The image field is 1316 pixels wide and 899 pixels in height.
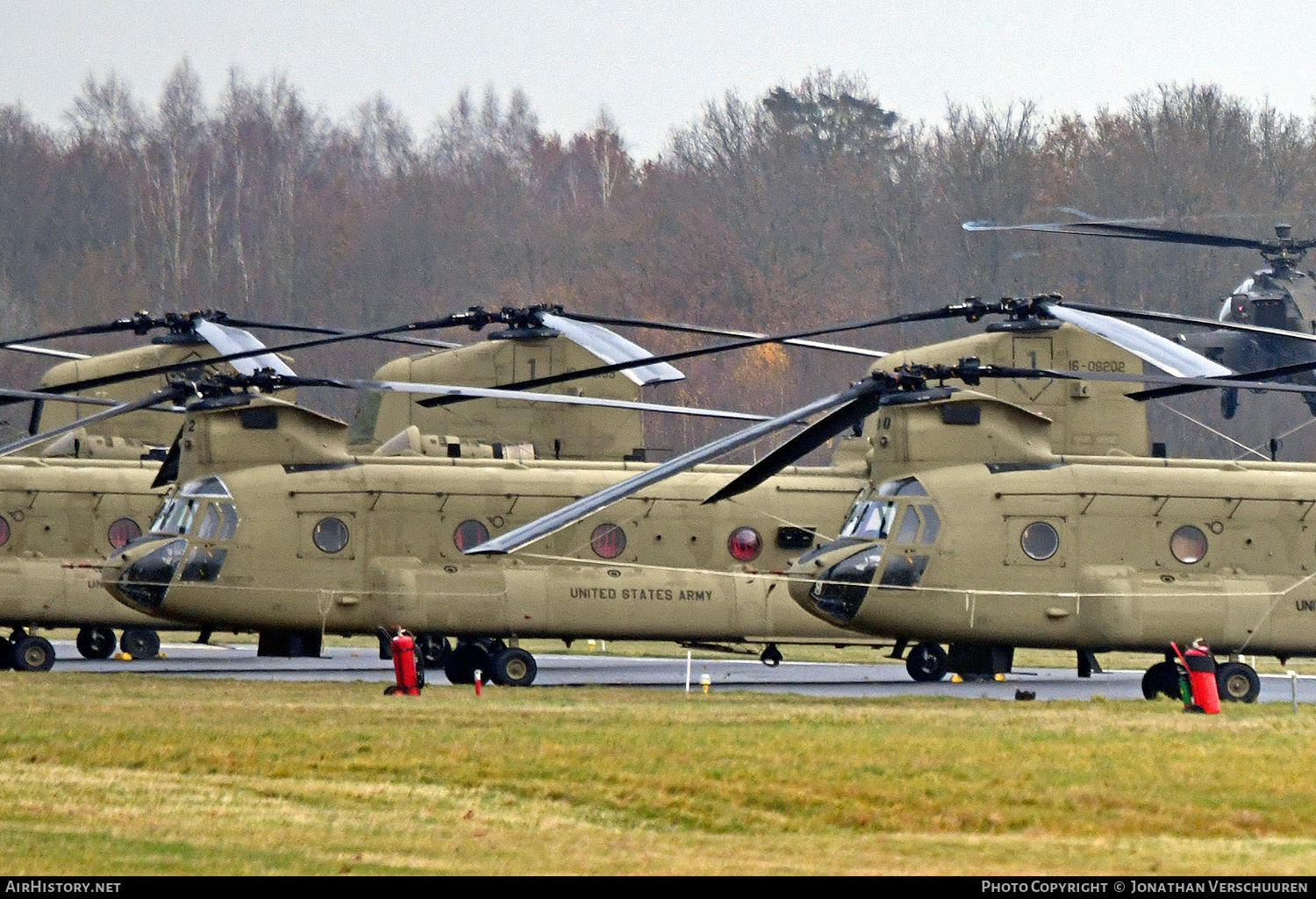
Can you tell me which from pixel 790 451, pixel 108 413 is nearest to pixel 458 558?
pixel 108 413

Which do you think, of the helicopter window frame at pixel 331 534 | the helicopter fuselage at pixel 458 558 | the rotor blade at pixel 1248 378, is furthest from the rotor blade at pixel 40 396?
the rotor blade at pixel 1248 378

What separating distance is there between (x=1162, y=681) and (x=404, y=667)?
8.34 m

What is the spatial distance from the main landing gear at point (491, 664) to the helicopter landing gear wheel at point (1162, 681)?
7219 millimetres

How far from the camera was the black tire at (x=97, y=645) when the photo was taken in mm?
34750

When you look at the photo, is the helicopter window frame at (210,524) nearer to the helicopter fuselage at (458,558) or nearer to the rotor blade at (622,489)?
the helicopter fuselage at (458,558)

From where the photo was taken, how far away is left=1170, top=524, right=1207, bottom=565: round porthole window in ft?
80.1

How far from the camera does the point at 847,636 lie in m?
27.5

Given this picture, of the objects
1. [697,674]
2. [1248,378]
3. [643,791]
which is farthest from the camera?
[697,674]

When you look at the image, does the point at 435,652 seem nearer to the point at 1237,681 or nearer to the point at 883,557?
the point at 883,557

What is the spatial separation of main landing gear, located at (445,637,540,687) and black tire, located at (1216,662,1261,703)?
26.4ft

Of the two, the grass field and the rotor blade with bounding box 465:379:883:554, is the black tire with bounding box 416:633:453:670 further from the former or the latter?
the grass field

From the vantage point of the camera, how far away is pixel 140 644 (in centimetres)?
3519

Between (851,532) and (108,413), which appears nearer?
(851,532)

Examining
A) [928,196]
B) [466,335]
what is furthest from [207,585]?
[928,196]
